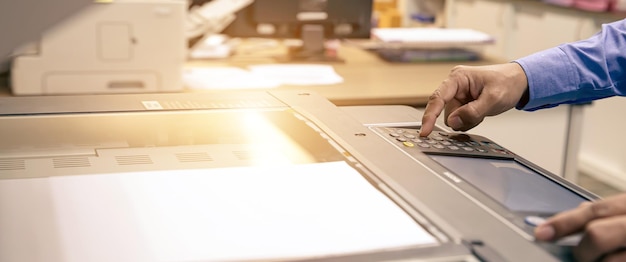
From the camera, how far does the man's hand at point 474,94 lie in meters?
1.09

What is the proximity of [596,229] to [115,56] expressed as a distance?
4.78 ft

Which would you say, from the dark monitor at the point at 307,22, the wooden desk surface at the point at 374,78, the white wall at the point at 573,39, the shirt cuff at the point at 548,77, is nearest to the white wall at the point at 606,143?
the white wall at the point at 573,39

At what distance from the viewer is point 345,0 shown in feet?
8.02

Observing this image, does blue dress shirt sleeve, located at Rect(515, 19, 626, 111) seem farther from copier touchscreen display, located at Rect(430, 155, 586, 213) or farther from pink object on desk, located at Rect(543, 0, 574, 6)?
pink object on desk, located at Rect(543, 0, 574, 6)

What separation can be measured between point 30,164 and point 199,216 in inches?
10.6

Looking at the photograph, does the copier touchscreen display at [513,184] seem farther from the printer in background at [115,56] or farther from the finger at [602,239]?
the printer in background at [115,56]

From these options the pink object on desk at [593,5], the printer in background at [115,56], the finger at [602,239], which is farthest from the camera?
the pink object on desk at [593,5]

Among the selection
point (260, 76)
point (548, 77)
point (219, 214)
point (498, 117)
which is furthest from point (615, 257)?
point (260, 76)

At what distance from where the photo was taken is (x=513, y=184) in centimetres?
86

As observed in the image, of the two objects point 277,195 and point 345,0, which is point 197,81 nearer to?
point 345,0

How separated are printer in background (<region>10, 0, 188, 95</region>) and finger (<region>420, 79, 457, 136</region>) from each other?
3.18 feet

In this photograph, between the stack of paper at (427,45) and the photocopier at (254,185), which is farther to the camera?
the stack of paper at (427,45)

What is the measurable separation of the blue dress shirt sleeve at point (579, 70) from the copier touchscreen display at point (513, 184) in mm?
281

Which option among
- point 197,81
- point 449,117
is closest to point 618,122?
point 197,81
